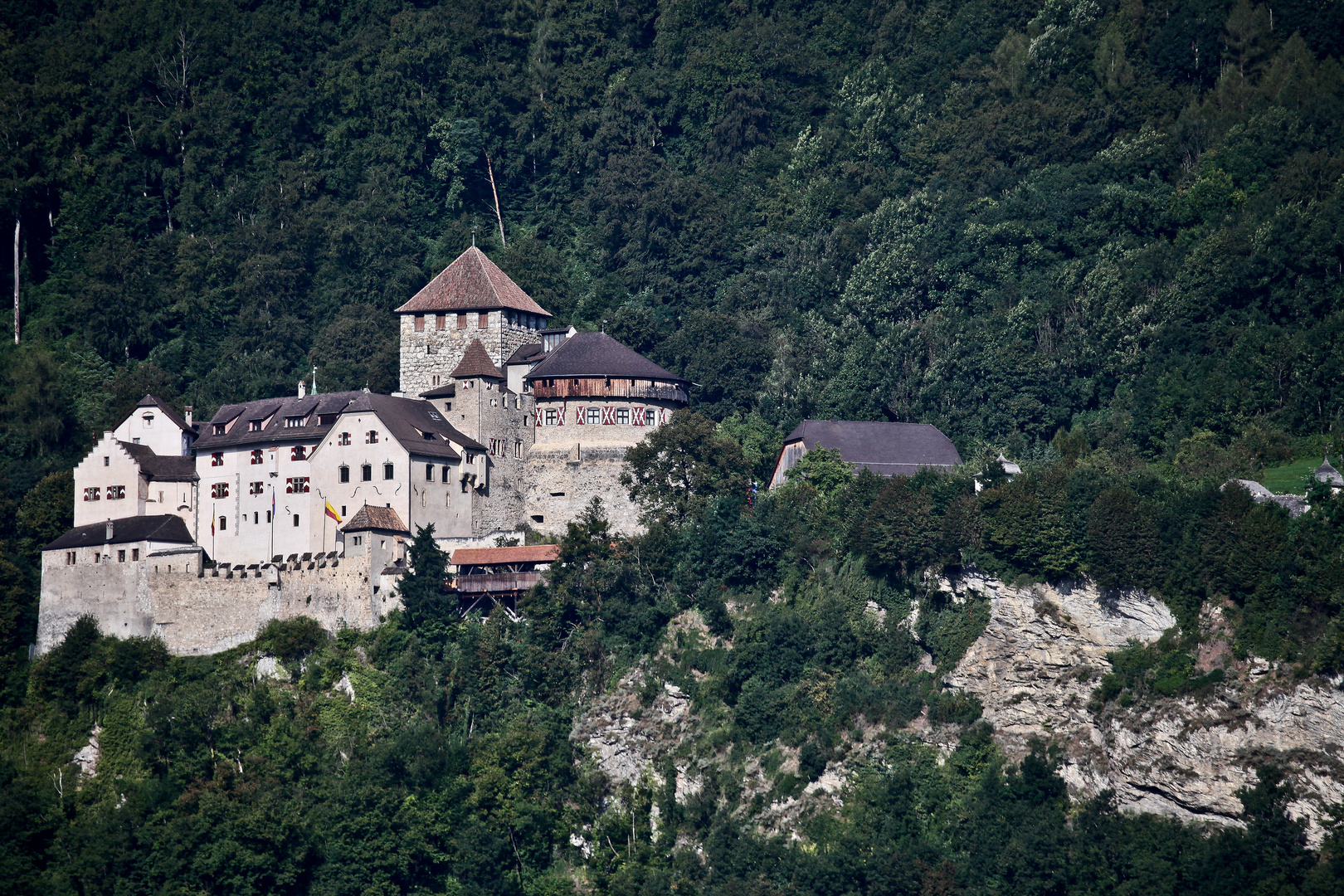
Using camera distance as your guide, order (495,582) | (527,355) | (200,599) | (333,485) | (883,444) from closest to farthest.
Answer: (495,582) → (200,599) → (333,485) → (883,444) → (527,355)

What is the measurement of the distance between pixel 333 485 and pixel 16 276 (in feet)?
94.2

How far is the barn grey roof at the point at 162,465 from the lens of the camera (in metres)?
74.2

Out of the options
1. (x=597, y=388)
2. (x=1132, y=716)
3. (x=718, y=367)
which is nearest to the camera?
(x=1132, y=716)

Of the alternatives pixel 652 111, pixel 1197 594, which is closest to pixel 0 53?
pixel 652 111

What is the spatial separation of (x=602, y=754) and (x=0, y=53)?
50749 mm

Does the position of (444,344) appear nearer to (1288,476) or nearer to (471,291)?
(471,291)

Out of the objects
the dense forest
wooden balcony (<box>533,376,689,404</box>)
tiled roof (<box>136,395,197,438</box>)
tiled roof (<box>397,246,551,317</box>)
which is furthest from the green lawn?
tiled roof (<box>136,395,197,438</box>)

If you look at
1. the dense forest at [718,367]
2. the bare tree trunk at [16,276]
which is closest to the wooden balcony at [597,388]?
the dense forest at [718,367]

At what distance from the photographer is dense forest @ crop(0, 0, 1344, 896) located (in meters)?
63.3

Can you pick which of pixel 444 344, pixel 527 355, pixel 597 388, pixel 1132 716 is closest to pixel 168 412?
pixel 444 344

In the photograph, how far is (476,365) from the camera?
7725cm

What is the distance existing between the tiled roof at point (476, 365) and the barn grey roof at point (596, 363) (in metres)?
1.42

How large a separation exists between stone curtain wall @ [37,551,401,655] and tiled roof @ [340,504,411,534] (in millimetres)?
1181

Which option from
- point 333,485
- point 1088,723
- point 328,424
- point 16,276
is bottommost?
point 1088,723
